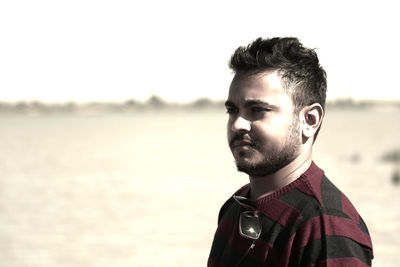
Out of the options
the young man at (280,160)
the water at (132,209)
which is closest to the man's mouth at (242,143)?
the young man at (280,160)

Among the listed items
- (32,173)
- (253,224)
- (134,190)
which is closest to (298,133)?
(253,224)

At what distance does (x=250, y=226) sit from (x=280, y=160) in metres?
0.21

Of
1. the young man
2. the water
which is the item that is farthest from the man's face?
the water

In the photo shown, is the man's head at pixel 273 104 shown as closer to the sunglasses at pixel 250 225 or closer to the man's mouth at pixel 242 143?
the man's mouth at pixel 242 143

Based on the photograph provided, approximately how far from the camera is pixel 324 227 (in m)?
1.47

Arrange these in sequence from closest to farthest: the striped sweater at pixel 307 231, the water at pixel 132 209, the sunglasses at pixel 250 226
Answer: the striped sweater at pixel 307 231 < the sunglasses at pixel 250 226 < the water at pixel 132 209

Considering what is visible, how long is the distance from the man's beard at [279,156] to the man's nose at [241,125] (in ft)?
0.15

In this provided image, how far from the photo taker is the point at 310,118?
1.66 m

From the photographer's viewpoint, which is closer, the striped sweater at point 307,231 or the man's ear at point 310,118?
the striped sweater at point 307,231

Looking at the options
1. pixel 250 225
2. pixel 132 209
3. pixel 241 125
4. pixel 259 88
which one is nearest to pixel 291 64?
pixel 259 88

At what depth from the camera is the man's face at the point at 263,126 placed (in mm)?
1616

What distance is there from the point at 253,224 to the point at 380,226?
29.0ft

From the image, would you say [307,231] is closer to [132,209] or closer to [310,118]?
[310,118]

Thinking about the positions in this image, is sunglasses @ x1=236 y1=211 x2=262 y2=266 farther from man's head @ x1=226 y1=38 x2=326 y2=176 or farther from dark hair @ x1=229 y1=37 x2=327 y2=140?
dark hair @ x1=229 y1=37 x2=327 y2=140
